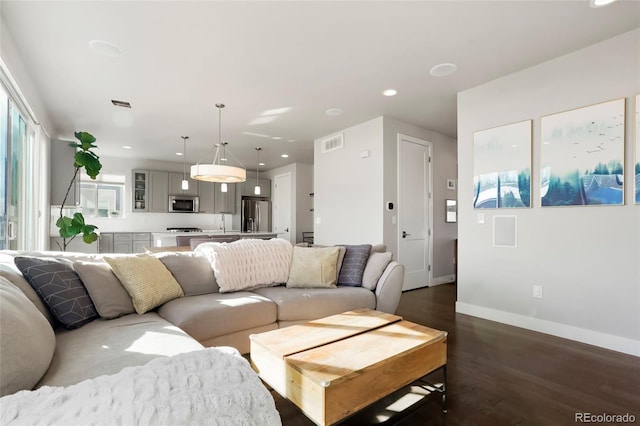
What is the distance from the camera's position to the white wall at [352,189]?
15.2ft

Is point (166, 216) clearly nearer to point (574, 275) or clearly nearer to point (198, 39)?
point (198, 39)

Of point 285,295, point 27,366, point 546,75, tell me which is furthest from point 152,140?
point 546,75

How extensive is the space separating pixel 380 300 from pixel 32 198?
4.65 metres

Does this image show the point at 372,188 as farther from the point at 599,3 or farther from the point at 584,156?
the point at 599,3

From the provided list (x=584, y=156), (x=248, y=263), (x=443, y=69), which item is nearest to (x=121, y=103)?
(x=248, y=263)

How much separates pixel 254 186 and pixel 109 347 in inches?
301

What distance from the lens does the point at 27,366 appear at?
1069 millimetres

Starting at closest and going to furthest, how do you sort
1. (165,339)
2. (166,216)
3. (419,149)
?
1. (165,339)
2. (419,149)
3. (166,216)

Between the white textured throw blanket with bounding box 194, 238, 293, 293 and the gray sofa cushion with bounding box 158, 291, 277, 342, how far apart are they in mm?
198

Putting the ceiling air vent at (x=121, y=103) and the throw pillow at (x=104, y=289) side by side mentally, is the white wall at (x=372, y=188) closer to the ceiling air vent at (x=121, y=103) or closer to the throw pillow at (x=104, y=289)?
the ceiling air vent at (x=121, y=103)

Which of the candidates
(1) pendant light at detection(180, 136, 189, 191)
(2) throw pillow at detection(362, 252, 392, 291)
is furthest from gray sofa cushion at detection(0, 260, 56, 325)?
(1) pendant light at detection(180, 136, 189, 191)

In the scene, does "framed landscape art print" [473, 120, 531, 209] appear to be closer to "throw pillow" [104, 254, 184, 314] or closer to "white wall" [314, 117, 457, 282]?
"white wall" [314, 117, 457, 282]

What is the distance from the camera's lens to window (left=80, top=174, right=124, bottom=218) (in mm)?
7023

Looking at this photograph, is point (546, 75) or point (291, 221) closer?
point (546, 75)
